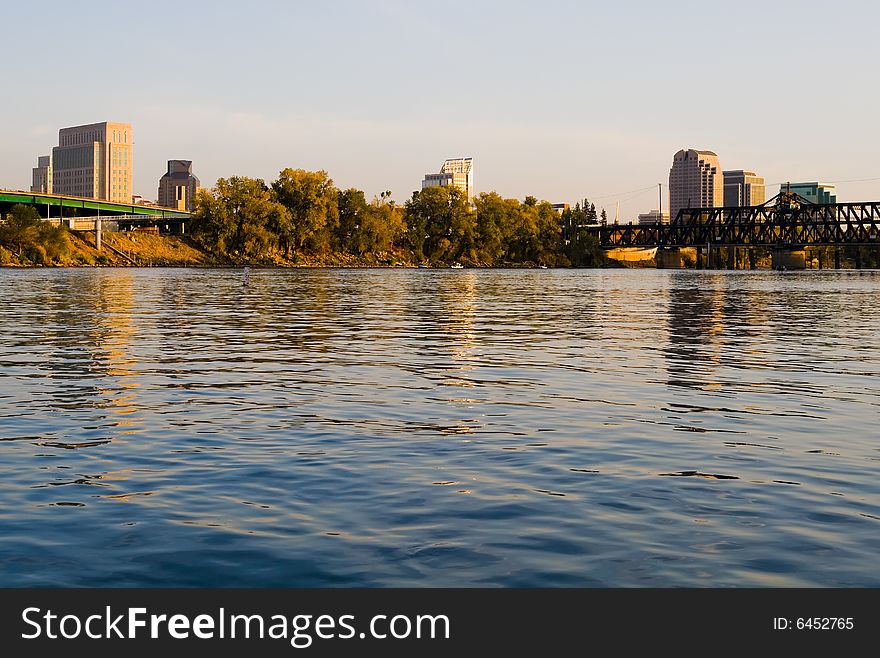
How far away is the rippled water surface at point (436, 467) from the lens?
10930 millimetres

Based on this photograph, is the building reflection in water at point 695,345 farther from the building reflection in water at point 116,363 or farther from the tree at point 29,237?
the tree at point 29,237

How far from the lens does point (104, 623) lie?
9.03m

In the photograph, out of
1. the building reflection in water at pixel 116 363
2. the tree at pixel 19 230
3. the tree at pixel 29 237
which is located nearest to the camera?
the building reflection in water at pixel 116 363

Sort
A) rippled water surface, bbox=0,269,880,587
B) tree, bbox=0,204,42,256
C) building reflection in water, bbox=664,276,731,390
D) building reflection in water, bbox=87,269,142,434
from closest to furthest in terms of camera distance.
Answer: rippled water surface, bbox=0,269,880,587
building reflection in water, bbox=87,269,142,434
building reflection in water, bbox=664,276,731,390
tree, bbox=0,204,42,256

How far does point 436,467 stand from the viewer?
615 inches

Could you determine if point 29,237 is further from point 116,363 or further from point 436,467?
point 436,467

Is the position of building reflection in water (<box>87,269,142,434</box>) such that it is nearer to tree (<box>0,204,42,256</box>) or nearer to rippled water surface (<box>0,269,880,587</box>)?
rippled water surface (<box>0,269,880,587</box>)

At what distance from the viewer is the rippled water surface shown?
1093cm

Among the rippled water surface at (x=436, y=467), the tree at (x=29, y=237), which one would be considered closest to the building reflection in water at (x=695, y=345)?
the rippled water surface at (x=436, y=467)

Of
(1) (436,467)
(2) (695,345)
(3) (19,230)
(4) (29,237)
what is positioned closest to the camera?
(1) (436,467)

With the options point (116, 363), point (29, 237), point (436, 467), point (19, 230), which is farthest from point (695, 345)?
point (29, 237)

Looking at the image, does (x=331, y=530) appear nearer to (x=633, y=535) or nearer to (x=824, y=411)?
(x=633, y=535)

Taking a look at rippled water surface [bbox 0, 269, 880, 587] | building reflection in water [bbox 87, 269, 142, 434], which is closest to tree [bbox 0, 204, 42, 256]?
building reflection in water [bbox 87, 269, 142, 434]

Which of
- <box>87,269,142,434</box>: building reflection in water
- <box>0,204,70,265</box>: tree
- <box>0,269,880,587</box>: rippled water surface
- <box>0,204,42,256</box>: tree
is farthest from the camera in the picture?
<box>0,204,70,265</box>: tree
